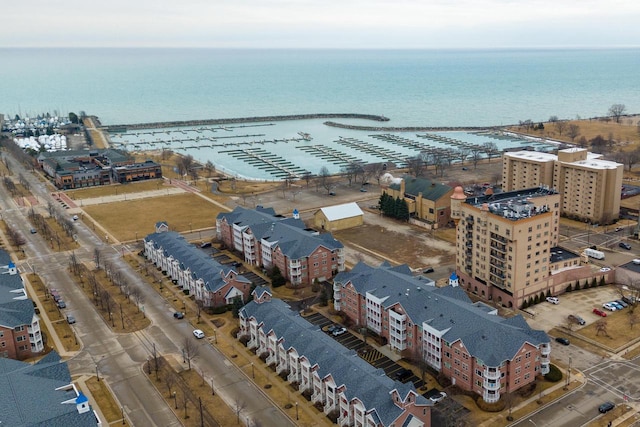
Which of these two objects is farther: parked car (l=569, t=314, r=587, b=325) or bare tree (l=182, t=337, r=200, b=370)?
parked car (l=569, t=314, r=587, b=325)

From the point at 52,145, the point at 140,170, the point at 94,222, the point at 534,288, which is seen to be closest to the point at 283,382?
the point at 534,288

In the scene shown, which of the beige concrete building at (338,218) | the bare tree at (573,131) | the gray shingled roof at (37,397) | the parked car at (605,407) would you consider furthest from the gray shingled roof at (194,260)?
the bare tree at (573,131)

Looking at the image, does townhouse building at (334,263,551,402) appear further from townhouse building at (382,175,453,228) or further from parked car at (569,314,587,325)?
townhouse building at (382,175,453,228)

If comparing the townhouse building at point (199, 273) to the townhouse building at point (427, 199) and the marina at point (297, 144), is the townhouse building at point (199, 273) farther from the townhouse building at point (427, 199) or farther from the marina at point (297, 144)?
the marina at point (297, 144)

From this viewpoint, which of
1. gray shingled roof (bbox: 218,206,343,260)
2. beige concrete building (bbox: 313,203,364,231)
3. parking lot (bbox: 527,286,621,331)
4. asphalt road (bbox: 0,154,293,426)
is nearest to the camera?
asphalt road (bbox: 0,154,293,426)

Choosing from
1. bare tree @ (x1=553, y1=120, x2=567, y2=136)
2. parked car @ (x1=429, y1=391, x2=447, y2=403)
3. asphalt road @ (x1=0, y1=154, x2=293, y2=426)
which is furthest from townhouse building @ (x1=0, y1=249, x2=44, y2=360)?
bare tree @ (x1=553, y1=120, x2=567, y2=136)

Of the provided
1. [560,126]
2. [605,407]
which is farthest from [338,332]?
[560,126]
